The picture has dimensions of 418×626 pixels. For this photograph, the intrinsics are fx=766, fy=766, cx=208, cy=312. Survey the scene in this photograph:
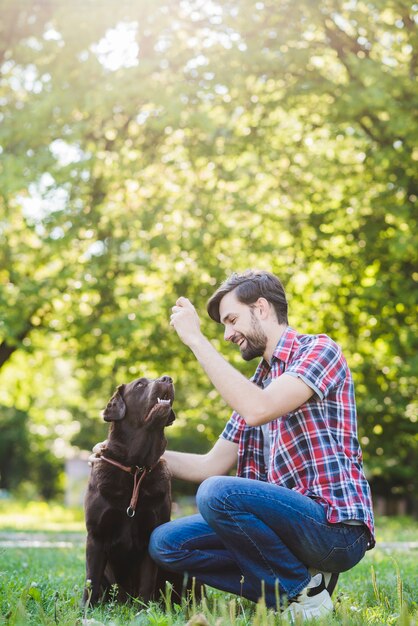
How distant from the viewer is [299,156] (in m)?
13.8

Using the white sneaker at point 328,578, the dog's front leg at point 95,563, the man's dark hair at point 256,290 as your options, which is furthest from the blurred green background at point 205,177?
the white sneaker at point 328,578

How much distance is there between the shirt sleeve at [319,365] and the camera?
11.3 ft

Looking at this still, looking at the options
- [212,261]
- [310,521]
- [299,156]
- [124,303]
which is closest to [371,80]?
[299,156]

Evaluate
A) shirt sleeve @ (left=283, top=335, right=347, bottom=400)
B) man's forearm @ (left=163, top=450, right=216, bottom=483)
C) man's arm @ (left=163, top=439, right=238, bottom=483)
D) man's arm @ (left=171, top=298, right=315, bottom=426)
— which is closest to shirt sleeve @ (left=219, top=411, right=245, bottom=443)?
man's arm @ (left=163, top=439, right=238, bottom=483)

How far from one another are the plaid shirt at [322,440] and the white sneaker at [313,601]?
323 millimetres

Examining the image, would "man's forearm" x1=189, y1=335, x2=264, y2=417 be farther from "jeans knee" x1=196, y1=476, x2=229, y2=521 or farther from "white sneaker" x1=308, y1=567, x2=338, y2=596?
"white sneaker" x1=308, y1=567, x2=338, y2=596

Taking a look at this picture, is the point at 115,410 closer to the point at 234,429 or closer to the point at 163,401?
the point at 163,401

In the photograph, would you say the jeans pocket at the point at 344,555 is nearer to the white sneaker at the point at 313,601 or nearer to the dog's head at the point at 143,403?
the white sneaker at the point at 313,601

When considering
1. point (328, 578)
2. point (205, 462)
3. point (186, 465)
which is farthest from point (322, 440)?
point (186, 465)

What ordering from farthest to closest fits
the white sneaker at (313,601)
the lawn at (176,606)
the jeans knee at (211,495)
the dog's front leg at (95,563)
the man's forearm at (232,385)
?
the dog's front leg at (95,563) < the jeans knee at (211,495) < the man's forearm at (232,385) < the white sneaker at (313,601) < the lawn at (176,606)

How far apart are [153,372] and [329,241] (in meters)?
3.82

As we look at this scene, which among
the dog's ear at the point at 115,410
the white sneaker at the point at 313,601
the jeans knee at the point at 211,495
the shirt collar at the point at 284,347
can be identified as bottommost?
the white sneaker at the point at 313,601

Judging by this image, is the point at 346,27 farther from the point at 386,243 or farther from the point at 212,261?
the point at 212,261

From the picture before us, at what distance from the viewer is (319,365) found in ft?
11.4
